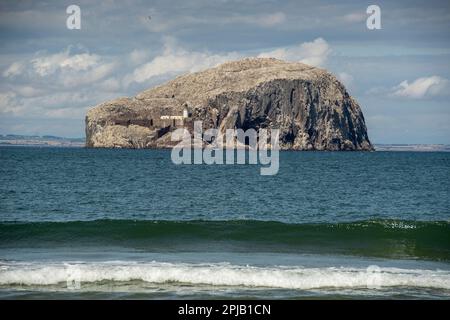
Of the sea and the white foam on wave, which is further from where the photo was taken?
the white foam on wave

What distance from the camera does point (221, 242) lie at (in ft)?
101

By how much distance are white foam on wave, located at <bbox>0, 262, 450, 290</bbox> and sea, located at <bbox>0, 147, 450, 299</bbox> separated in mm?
31

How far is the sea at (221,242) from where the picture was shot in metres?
20.5

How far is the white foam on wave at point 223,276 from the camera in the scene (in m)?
20.8

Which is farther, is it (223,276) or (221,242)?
(221,242)

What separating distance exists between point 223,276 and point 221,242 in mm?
9391

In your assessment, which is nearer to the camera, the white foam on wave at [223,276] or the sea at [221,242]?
the sea at [221,242]

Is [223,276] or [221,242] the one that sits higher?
[223,276]

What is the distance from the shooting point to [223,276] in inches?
842

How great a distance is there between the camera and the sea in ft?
67.2

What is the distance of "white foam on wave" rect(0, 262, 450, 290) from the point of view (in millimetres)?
20766

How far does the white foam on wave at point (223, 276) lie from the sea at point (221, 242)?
1.2 inches
